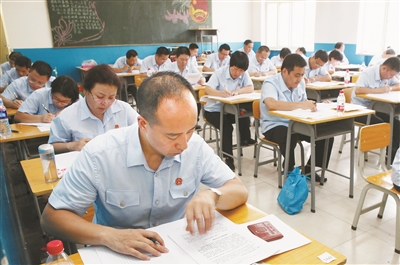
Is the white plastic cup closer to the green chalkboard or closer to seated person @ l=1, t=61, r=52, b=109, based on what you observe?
seated person @ l=1, t=61, r=52, b=109

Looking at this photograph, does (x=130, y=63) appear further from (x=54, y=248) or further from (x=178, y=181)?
(x=54, y=248)

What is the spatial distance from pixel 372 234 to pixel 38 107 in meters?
2.89

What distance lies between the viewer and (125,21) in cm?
818

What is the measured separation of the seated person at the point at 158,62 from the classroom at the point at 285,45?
138 cm

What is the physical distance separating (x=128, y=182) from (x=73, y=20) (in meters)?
7.46

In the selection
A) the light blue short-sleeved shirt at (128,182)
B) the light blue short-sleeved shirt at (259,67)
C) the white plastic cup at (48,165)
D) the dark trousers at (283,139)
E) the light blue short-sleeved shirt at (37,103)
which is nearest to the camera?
the light blue short-sleeved shirt at (128,182)

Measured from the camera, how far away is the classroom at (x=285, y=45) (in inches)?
88.4

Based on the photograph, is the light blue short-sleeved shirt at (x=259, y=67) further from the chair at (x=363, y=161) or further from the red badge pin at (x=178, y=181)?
the red badge pin at (x=178, y=181)

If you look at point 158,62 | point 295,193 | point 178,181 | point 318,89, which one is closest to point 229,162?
point 295,193

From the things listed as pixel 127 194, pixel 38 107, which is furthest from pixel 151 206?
pixel 38 107

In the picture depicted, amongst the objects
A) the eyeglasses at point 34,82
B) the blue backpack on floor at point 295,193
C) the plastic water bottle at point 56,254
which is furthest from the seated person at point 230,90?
the plastic water bottle at point 56,254

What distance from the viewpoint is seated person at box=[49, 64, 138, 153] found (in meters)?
1.97

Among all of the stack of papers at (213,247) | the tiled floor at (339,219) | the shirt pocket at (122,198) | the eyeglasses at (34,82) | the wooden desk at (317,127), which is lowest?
the tiled floor at (339,219)

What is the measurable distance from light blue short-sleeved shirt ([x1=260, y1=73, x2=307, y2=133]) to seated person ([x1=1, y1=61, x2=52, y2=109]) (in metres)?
2.19
